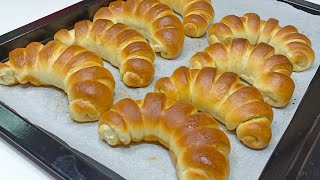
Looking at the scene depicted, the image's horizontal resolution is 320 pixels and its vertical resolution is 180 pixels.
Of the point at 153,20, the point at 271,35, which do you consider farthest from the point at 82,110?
the point at 271,35

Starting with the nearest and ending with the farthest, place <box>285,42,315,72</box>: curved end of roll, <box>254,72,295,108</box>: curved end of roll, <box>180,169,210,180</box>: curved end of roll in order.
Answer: <box>180,169,210,180</box>: curved end of roll
<box>254,72,295,108</box>: curved end of roll
<box>285,42,315,72</box>: curved end of roll

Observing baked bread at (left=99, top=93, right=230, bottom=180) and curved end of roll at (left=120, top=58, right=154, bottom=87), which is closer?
baked bread at (left=99, top=93, right=230, bottom=180)

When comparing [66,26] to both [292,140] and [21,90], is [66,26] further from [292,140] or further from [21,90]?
[292,140]

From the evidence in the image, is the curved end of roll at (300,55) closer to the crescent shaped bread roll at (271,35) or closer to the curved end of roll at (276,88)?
the crescent shaped bread roll at (271,35)

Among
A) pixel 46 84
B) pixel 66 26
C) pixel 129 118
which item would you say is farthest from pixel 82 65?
pixel 66 26

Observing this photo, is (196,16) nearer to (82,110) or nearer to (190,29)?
→ (190,29)

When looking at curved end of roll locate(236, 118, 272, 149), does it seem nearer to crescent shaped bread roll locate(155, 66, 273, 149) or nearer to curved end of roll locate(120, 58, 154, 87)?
crescent shaped bread roll locate(155, 66, 273, 149)

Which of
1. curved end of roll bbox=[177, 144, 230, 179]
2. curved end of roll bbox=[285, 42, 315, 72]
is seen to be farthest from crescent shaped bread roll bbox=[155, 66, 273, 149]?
curved end of roll bbox=[285, 42, 315, 72]
